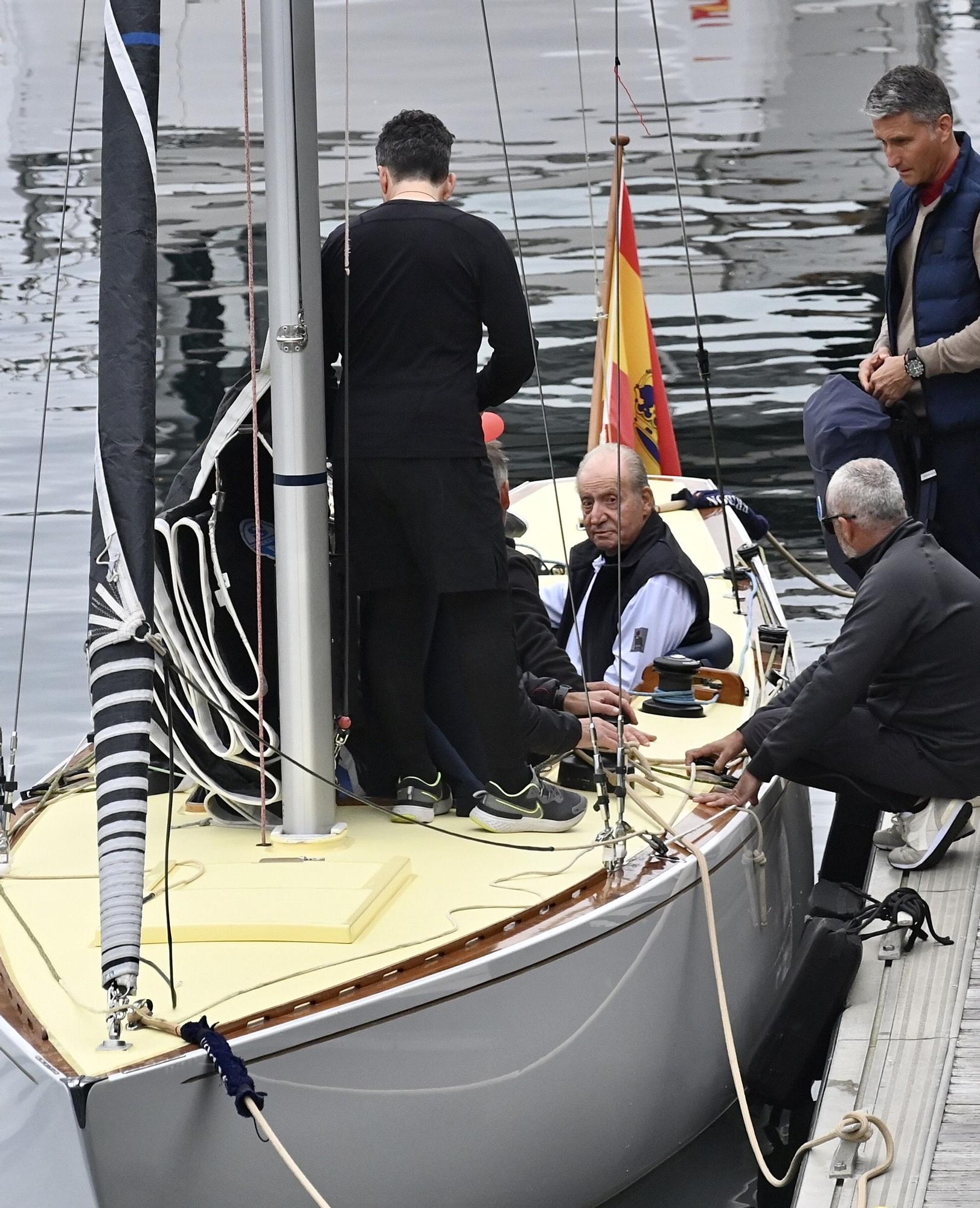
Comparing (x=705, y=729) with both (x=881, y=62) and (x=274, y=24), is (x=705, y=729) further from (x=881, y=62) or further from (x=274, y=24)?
(x=881, y=62)

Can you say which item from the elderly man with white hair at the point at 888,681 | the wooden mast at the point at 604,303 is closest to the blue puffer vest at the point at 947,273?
the elderly man with white hair at the point at 888,681

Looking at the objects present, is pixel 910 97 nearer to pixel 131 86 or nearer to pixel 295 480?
pixel 295 480

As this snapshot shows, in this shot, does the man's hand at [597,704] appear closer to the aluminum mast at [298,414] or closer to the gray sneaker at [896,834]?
the aluminum mast at [298,414]

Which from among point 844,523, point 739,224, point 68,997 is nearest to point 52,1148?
point 68,997

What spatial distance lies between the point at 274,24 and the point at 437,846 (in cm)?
166

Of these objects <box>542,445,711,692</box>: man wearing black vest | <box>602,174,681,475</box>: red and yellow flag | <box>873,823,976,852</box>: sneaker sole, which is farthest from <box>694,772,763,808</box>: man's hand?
<box>602,174,681,475</box>: red and yellow flag

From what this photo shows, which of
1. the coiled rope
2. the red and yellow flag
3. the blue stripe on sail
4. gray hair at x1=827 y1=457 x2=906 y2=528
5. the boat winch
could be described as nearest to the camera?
the coiled rope

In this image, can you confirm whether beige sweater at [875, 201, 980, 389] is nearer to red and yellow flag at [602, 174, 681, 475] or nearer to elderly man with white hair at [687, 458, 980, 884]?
elderly man with white hair at [687, 458, 980, 884]

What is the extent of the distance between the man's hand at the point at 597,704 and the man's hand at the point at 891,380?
4.63ft

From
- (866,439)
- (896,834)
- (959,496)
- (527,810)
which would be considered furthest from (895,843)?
(527,810)

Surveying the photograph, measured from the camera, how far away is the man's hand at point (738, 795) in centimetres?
419

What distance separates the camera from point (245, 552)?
12.8ft

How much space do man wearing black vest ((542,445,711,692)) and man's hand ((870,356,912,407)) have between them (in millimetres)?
728

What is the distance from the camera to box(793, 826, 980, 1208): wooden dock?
3.56m
